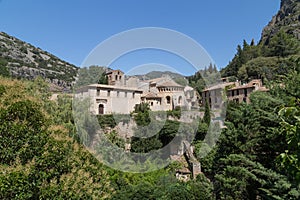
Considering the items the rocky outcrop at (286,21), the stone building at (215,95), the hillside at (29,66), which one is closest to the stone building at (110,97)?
the stone building at (215,95)

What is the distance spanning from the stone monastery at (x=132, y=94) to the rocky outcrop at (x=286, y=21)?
35.4 metres

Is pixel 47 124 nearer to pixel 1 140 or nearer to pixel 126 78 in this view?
pixel 1 140

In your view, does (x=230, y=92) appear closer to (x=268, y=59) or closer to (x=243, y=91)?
(x=243, y=91)

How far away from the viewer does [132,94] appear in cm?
2441

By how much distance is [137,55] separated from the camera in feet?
28.9

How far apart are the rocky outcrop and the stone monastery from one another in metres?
35.4

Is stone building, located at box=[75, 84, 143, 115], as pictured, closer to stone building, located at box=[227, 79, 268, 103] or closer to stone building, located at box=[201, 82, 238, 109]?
stone building, located at box=[201, 82, 238, 109]

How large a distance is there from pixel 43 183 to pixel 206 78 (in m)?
28.1

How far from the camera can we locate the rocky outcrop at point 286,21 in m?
51.5

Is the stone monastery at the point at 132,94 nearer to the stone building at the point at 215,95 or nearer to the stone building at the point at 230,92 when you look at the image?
the stone building at the point at 215,95

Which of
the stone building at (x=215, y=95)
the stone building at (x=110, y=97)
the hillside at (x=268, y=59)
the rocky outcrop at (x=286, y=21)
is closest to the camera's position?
the stone building at (x=110, y=97)

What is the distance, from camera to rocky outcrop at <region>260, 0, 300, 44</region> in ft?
169

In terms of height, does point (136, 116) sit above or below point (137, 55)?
below

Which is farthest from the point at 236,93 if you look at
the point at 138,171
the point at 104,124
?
the point at 138,171
